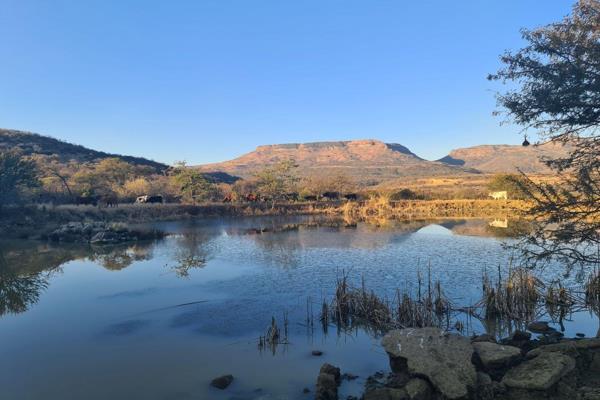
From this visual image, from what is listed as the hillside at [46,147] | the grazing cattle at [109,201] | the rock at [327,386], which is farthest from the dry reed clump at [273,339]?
the hillside at [46,147]

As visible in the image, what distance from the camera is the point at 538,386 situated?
7586 millimetres

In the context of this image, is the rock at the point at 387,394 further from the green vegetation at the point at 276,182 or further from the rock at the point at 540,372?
the green vegetation at the point at 276,182

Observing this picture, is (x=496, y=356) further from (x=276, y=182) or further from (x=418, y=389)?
(x=276, y=182)

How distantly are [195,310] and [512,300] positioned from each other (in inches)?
409

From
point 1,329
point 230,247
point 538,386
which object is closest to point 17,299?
point 1,329

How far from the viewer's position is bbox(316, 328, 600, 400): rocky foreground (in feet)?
25.4

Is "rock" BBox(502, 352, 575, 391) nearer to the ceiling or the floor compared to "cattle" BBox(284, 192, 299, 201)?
nearer to the floor

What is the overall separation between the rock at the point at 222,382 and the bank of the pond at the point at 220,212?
113ft

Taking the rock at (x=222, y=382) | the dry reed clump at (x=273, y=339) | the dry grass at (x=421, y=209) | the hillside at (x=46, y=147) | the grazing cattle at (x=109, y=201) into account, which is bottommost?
the rock at (x=222, y=382)

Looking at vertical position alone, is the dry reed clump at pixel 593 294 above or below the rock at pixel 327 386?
above

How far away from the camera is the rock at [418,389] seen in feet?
25.8

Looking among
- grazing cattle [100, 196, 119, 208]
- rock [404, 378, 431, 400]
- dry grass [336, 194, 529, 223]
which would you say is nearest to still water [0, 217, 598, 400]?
rock [404, 378, 431, 400]

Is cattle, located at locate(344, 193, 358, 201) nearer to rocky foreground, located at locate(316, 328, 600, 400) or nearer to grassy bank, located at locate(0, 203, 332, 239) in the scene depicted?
grassy bank, located at locate(0, 203, 332, 239)

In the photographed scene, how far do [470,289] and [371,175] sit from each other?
15654 cm
